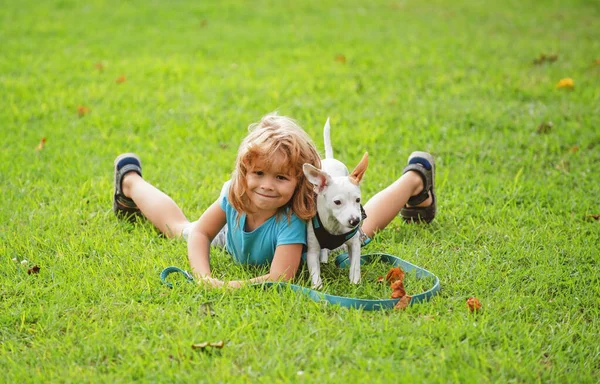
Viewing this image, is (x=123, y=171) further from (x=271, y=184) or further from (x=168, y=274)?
(x=271, y=184)

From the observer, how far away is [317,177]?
318cm

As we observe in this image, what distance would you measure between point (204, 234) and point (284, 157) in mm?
692

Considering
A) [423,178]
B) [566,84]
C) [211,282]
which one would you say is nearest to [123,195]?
[211,282]

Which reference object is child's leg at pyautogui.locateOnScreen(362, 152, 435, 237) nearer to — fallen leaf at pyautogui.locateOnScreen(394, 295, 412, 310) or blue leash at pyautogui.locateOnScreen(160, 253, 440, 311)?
blue leash at pyautogui.locateOnScreen(160, 253, 440, 311)

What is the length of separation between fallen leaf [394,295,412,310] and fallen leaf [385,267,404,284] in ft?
0.79

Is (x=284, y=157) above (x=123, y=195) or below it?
above

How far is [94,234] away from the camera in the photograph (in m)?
4.15

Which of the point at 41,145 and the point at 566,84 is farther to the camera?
the point at 566,84

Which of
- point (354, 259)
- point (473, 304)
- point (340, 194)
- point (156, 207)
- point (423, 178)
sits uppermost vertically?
point (340, 194)

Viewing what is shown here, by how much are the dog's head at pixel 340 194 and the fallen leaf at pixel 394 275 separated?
0.42 metres

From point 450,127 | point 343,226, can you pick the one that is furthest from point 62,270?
point 450,127

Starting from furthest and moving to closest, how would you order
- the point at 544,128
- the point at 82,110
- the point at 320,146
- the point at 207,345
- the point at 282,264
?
the point at 82,110, the point at 544,128, the point at 320,146, the point at 282,264, the point at 207,345

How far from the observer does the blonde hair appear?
330cm

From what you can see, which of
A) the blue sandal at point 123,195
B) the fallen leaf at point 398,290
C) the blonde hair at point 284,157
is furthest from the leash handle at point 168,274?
the fallen leaf at point 398,290
